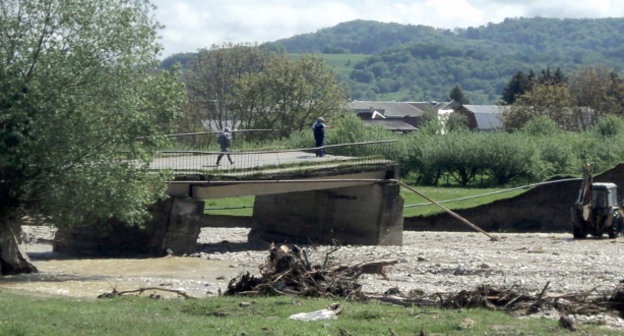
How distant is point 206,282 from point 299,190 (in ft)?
43.2

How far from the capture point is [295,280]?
19.7m

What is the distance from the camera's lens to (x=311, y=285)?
19.5 m

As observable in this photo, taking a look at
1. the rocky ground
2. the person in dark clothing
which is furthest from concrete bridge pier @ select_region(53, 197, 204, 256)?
the person in dark clothing

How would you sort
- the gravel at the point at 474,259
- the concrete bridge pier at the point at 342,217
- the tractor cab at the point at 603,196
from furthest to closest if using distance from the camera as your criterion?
the tractor cab at the point at 603,196 → the concrete bridge pier at the point at 342,217 → the gravel at the point at 474,259

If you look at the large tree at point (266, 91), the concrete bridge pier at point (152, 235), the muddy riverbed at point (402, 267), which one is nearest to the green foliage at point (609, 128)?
the large tree at point (266, 91)

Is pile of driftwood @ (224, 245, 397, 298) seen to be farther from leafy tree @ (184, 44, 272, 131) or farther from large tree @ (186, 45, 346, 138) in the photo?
large tree @ (186, 45, 346, 138)

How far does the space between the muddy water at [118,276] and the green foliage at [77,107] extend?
181cm

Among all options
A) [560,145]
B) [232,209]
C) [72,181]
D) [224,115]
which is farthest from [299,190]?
[224,115]

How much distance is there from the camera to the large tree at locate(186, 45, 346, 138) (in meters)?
85.1

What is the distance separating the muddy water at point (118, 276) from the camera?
23.8m

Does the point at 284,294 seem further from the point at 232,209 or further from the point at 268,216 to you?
the point at 232,209

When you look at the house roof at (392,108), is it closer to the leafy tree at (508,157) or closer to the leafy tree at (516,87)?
the leafy tree at (516,87)

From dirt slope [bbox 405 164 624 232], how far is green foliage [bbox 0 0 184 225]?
3338 centimetres

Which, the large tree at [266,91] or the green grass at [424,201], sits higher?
the large tree at [266,91]
